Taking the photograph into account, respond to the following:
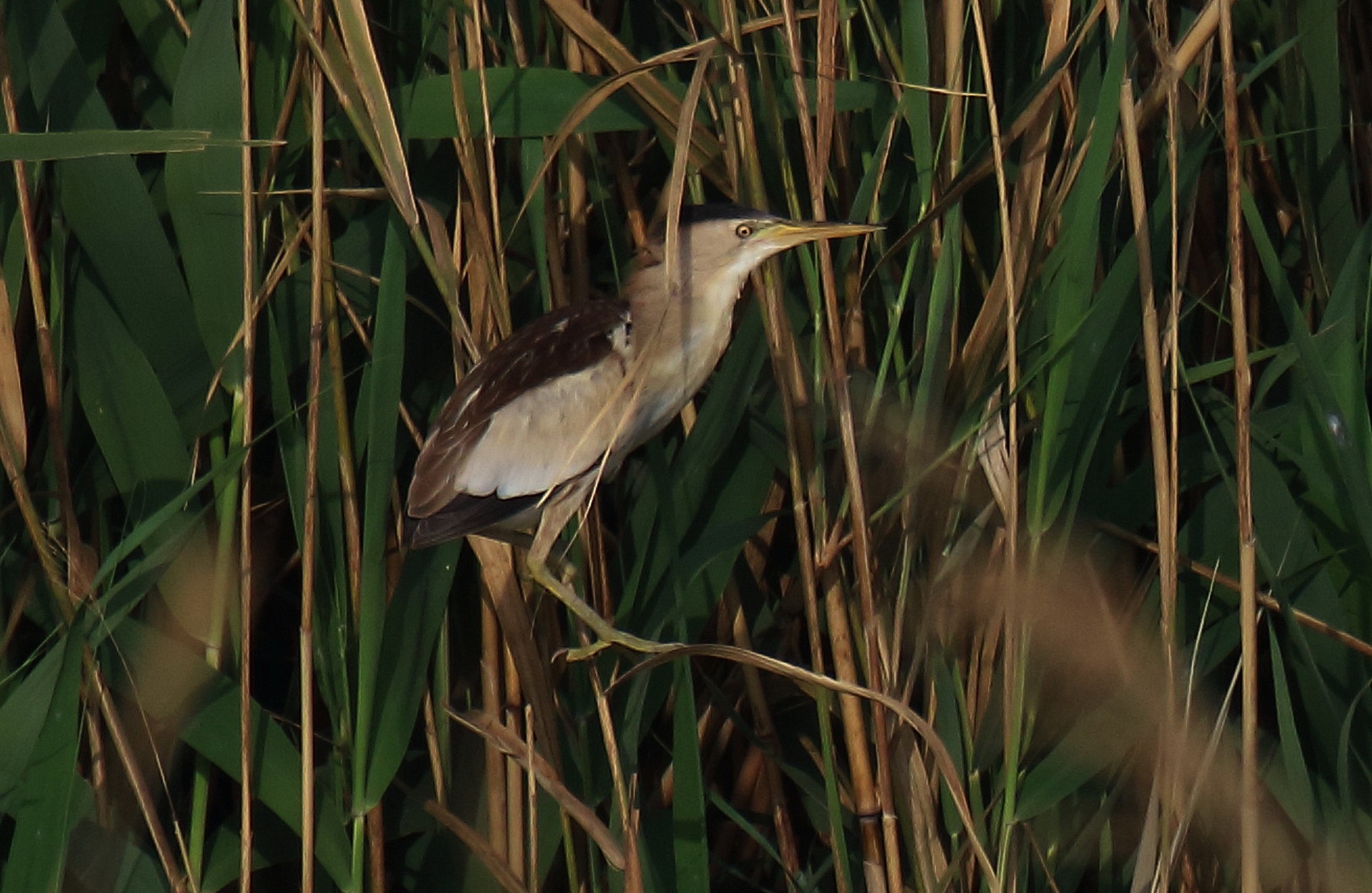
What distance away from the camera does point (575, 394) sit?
162cm

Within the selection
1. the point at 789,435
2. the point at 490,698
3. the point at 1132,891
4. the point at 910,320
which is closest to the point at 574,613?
the point at 490,698

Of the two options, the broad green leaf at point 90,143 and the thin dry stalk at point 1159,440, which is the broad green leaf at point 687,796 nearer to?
the thin dry stalk at point 1159,440

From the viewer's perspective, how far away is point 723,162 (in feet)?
5.06

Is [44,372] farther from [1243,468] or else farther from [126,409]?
[1243,468]

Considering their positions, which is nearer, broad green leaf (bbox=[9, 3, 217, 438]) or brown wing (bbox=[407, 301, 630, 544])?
broad green leaf (bbox=[9, 3, 217, 438])

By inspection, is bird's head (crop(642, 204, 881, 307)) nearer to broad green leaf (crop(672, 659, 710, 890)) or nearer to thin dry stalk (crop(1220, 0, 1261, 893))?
thin dry stalk (crop(1220, 0, 1261, 893))

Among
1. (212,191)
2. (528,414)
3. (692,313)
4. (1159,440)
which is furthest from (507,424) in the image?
(1159,440)

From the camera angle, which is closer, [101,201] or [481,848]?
[101,201]

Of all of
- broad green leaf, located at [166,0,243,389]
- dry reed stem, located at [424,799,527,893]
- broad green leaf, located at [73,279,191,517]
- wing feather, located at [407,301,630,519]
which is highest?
broad green leaf, located at [166,0,243,389]

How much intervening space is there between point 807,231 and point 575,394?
0.35m

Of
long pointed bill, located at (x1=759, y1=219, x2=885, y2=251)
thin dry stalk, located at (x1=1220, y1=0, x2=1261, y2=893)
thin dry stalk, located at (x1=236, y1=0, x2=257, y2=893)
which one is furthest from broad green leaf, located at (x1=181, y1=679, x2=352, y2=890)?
thin dry stalk, located at (x1=1220, y1=0, x2=1261, y2=893)

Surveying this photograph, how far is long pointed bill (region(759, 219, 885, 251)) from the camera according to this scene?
137 cm

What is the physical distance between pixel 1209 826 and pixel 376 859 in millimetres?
809

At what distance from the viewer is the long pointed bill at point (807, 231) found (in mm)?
1369
